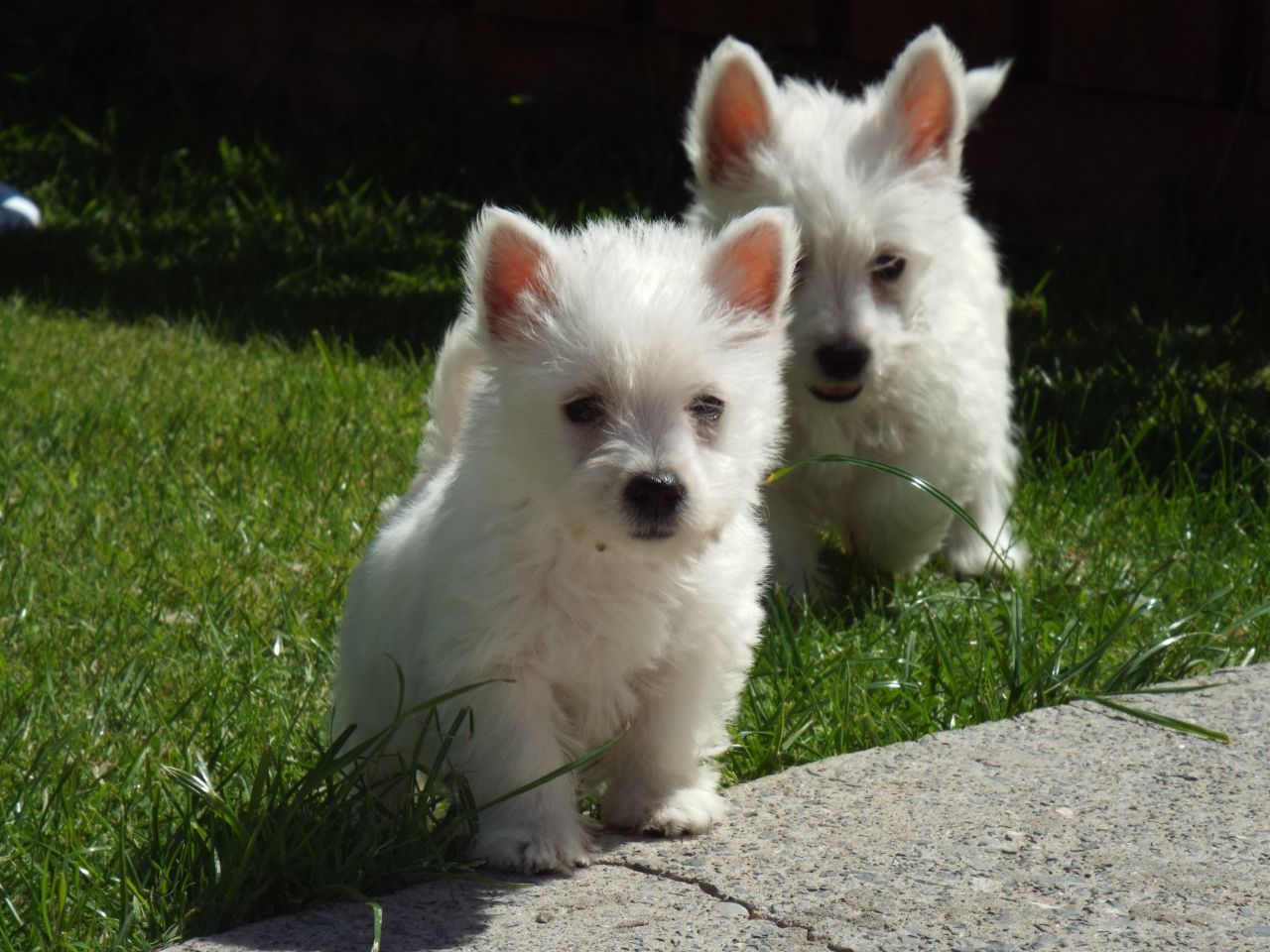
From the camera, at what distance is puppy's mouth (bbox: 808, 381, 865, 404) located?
186 inches

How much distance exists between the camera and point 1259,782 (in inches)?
139

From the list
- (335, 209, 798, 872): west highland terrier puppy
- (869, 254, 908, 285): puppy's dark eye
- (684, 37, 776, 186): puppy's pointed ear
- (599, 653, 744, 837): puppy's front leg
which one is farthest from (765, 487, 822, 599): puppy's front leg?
(599, 653, 744, 837): puppy's front leg

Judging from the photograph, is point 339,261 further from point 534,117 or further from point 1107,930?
point 1107,930

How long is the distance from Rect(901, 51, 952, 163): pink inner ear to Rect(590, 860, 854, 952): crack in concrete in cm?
249

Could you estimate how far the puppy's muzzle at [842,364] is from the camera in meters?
4.68

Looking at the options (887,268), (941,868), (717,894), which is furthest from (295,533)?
(941,868)

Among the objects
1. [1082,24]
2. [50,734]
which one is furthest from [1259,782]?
[1082,24]

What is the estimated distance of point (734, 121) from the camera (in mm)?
4898

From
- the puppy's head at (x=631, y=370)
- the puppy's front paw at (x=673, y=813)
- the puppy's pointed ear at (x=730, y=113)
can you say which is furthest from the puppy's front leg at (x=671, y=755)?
the puppy's pointed ear at (x=730, y=113)

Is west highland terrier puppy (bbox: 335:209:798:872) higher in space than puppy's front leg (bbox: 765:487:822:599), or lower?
higher

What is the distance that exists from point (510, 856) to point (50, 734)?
3.98 feet

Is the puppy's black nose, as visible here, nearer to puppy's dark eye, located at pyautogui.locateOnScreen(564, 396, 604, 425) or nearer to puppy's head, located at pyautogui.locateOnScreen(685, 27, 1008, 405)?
puppy's head, located at pyautogui.locateOnScreen(685, 27, 1008, 405)

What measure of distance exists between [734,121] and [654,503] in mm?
2108

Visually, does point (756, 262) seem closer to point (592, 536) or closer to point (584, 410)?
point (584, 410)
